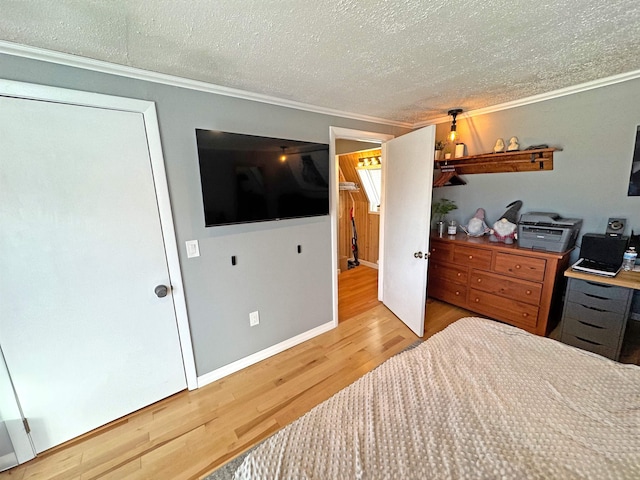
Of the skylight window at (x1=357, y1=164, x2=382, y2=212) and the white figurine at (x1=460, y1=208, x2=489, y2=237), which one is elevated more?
the skylight window at (x1=357, y1=164, x2=382, y2=212)

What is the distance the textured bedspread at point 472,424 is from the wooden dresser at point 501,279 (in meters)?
1.18

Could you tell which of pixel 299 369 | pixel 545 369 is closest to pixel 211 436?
pixel 299 369

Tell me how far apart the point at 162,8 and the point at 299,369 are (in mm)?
2396

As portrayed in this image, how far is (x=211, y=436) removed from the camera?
1.62 metres

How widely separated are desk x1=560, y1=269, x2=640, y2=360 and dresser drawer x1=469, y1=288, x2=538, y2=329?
0.25m

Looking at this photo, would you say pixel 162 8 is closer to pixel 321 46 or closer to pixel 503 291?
pixel 321 46

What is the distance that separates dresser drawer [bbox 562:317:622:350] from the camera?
194cm

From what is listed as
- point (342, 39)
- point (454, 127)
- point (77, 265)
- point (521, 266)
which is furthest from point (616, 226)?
point (77, 265)

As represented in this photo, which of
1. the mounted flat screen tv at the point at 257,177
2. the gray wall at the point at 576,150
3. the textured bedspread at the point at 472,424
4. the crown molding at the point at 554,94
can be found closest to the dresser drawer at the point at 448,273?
the gray wall at the point at 576,150

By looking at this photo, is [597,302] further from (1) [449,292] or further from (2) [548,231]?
(1) [449,292]

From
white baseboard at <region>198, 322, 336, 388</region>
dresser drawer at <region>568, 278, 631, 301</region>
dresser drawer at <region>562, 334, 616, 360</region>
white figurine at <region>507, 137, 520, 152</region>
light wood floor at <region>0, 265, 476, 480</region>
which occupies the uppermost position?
white figurine at <region>507, 137, 520, 152</region>

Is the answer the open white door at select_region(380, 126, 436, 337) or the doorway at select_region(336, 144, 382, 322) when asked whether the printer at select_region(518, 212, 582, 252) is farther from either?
the doorway at select_region(336, 144, 382, 322)

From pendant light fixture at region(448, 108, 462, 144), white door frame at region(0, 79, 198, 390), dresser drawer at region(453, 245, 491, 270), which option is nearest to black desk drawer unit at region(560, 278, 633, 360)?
dresser drawer at region(453, 245, 491, 270)

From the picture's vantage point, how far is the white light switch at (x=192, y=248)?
1.83m
